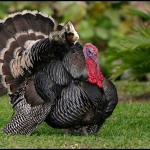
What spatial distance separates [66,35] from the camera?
841 cm

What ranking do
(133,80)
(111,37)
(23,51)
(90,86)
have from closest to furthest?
(90,86), (23,51), (133,80), (111,37)

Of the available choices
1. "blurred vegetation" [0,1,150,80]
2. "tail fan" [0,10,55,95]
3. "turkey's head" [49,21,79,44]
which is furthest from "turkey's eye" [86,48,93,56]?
"blurred vegetation" [0,1,150,80]

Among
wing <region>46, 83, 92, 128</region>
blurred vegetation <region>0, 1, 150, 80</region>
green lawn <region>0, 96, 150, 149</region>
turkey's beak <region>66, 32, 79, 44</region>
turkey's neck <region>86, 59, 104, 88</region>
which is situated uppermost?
blurred vegetation <region>0, 1, 150, 80</region>

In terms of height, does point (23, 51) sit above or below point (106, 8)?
below

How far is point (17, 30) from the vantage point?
9.37 metres

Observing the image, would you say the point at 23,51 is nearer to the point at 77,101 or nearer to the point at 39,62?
the point at 39,62

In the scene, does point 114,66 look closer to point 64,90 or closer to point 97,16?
point 97,16

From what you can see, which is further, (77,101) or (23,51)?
(23,51)

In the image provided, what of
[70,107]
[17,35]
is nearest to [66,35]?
[70,107]

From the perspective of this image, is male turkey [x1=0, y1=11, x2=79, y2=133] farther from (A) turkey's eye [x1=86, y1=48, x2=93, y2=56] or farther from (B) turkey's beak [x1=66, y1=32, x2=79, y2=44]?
(A) turkey's eye [x1=86, y1=48, x2=93, y2=56]

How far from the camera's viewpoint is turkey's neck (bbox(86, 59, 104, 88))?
846 cm

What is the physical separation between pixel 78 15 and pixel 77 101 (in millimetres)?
8872

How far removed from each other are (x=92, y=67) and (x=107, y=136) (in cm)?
81

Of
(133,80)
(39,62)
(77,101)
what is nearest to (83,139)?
(77,101)
